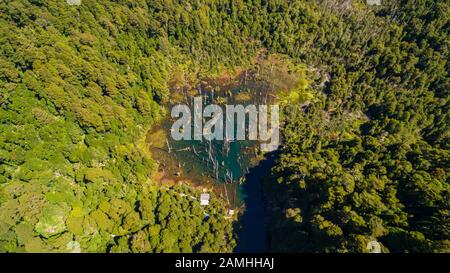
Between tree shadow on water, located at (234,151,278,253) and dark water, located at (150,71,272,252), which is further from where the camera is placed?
dark water, located at (150,71,272,252)

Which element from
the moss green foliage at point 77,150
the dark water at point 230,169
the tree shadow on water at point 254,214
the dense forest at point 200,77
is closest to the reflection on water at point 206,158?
the dark water at point 230,169

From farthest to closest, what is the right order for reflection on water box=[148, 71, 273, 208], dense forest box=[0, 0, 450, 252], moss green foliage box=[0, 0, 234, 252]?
1. reflection on water box=[148, 71, 273, 208]
2. dense forest box=[0, 0, 450, 252]
3. moss green foliage box=[0, 0, 234, 252]

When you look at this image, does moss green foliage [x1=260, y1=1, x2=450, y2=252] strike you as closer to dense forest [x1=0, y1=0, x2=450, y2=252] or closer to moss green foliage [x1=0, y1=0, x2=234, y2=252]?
dense forest [x1=0, y1=0, x2=450, y2=252]

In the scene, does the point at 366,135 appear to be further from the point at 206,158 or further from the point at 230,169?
the point at 206,158

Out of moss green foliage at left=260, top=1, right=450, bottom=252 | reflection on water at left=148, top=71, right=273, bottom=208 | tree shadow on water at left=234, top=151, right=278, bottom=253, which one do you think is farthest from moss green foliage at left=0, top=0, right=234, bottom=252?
moss green foliage at left=260, top=1, right=450, bottom=252

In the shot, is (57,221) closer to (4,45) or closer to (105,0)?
(4,45)

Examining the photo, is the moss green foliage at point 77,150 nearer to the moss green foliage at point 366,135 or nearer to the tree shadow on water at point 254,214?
the tree shadow on water at point 254,214

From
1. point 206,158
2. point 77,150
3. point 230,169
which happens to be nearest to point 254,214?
point 230,169

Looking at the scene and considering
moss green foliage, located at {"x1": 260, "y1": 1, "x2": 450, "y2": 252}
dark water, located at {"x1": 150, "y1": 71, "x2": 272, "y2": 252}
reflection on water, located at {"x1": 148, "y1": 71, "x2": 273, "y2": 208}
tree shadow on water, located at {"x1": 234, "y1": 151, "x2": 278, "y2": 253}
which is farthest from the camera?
reflection on water, located at {"x1": 148, "y1": 71, "x2": 273, "y2": 208}
